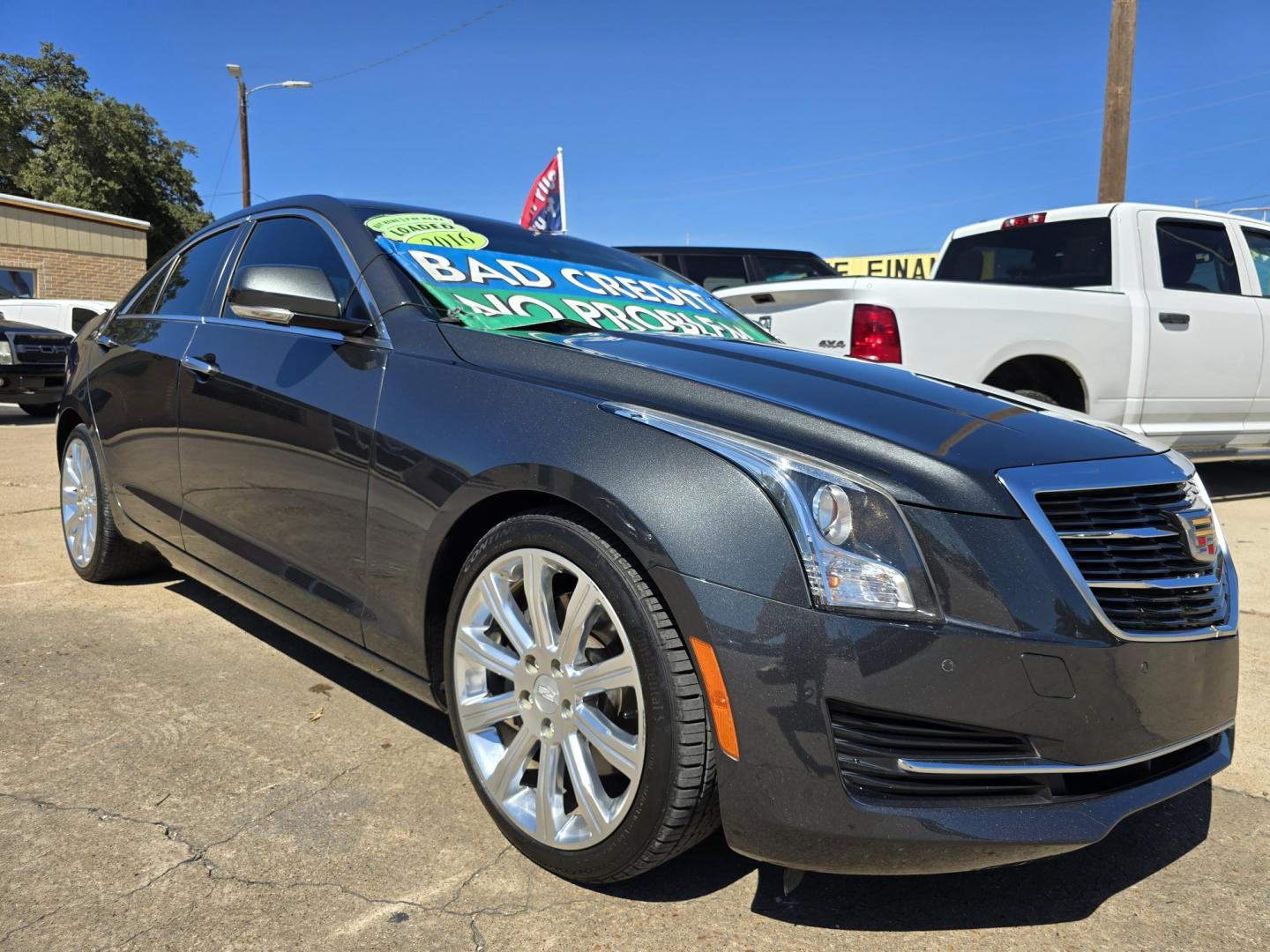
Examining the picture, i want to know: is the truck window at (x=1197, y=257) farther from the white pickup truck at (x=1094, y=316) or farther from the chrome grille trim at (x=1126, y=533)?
the chrome grille trim at (x=1126, y=533)

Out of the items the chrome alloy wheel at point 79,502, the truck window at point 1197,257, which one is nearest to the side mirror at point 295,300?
the chrome alloy wheel at point 79,502

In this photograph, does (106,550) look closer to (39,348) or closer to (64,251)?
(39,348)

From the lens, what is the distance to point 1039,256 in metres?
6.71

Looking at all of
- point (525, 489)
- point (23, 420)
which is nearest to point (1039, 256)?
point (525, 489)

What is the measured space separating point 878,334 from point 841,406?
3.39m

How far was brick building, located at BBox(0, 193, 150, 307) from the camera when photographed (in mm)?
22266

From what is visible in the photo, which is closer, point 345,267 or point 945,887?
point 945,887

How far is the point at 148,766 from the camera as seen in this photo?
261 centimetres

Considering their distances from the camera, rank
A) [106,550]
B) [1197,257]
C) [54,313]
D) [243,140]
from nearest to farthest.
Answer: [106,550], [1197,257], [54,313], [243,140]

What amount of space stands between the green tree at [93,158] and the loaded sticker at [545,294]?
37.8 meters

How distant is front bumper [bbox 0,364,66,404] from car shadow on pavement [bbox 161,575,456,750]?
801cm

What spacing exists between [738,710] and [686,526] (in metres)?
0.34

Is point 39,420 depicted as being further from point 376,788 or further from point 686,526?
point 686,526

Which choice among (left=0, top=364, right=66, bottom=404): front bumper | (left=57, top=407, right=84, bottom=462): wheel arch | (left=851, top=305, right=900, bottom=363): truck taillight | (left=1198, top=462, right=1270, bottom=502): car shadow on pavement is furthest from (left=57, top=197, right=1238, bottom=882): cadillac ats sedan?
(left=0, top=364, right=66, bottom=404): front bumper
